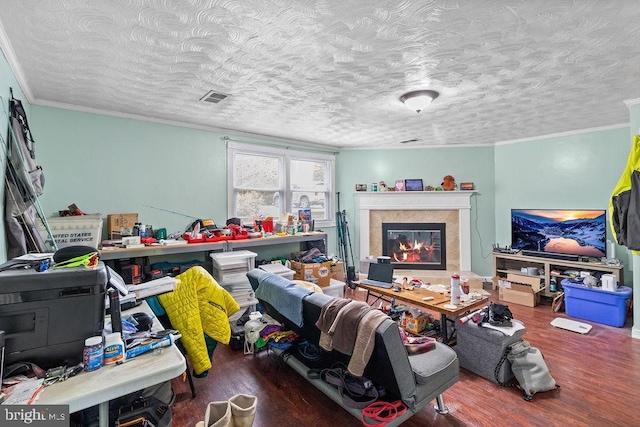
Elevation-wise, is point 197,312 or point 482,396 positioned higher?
point 197,312

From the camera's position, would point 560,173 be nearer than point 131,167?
No

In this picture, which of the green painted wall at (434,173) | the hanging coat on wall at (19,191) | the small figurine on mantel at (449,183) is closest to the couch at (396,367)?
the hanging coat on wall at (19,191)

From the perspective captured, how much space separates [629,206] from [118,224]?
16.6ft

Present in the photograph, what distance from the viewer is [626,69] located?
2.33 meters

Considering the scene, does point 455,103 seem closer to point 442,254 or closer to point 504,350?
point 504,350

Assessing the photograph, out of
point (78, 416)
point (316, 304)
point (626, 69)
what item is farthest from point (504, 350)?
point (78, 416)

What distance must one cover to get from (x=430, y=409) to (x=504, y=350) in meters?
0.82

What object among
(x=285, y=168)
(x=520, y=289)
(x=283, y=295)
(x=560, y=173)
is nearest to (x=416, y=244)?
(x=520, y=289)

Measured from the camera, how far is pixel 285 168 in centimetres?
480

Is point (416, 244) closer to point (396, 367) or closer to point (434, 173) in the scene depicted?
point (434, 173)

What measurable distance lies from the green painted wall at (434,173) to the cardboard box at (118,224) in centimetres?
337

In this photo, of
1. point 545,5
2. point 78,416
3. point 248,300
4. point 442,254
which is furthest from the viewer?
point 442,254

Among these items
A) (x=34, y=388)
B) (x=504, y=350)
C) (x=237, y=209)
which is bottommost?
(x=504, y=350)

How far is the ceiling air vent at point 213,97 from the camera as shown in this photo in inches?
111
